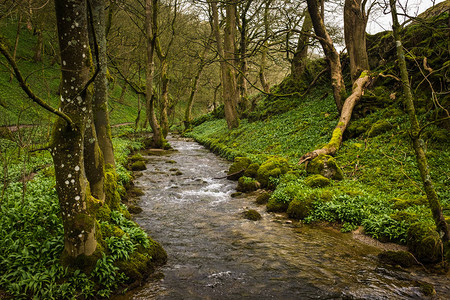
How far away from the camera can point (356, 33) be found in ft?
44.3

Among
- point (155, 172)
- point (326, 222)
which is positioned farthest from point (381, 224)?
point (155, 172)

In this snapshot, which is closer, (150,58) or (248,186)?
(248,186)

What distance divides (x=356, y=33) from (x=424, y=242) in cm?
1134

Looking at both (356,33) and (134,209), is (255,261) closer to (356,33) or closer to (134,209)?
(134,209)

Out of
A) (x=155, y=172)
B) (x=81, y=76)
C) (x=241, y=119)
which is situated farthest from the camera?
(x=241, y=119)

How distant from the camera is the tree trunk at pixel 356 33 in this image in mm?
13331

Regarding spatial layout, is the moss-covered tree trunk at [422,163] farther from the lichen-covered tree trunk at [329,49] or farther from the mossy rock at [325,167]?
the lichen-covered tree trunk at [329,49]

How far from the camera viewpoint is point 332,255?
5.89 metres

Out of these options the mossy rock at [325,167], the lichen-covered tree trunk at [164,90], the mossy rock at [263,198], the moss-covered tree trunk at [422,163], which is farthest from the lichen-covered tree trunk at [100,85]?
the lichen-covered tree trunk at [164,90]

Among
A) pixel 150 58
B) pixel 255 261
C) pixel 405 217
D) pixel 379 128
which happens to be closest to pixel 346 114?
pixel 379 128

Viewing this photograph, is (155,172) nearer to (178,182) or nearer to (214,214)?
(178,182)

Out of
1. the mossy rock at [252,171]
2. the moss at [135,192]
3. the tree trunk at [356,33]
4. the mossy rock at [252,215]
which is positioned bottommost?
the mossy rock at [252,215]

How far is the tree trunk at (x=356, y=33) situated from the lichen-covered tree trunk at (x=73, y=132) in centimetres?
1325

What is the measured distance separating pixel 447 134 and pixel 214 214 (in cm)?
798
